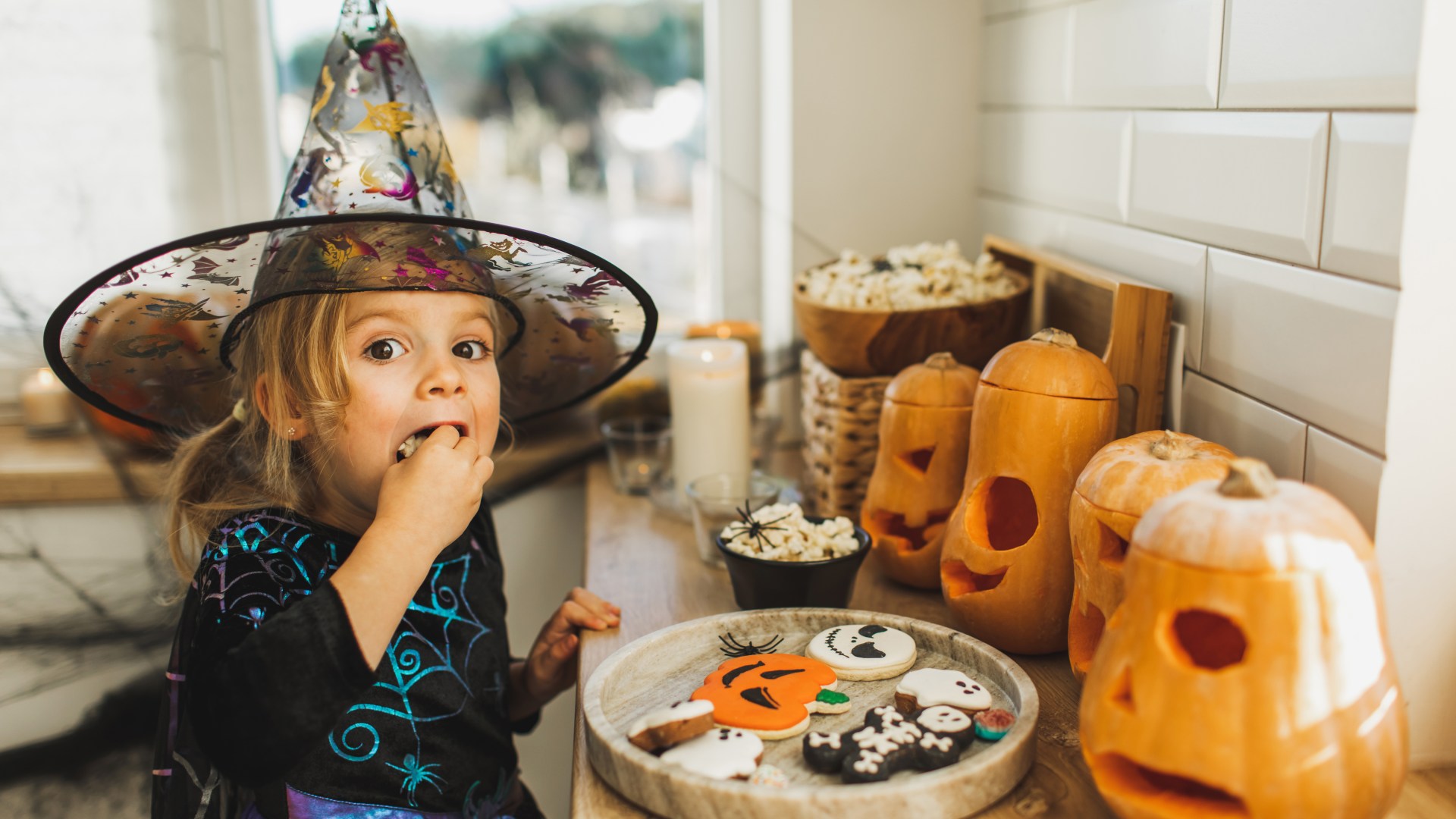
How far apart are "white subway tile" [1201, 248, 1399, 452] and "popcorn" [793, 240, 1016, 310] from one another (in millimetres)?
323

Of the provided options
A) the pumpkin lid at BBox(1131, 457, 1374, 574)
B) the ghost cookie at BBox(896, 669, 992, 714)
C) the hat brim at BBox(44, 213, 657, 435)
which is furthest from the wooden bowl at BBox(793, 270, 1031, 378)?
the pumpkin lid at BBox(1131, 457, 1374, 574)

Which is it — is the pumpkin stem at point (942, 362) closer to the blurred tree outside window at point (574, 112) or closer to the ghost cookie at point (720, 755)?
the ghost cookie at point (720, 755)

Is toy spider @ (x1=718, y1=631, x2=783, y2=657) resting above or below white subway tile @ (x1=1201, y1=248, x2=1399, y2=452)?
below

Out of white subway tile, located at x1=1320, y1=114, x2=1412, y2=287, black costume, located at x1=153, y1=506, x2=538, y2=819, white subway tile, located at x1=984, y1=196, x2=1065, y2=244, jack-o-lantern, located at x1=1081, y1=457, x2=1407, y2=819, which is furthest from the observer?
white subway tile, located at x1=984, y1=196, x2=1065, y2=244

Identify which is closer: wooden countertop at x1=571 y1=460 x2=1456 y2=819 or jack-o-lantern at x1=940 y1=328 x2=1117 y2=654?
wooden countertop at x1=571 y1=460 x2=1456 y2=819

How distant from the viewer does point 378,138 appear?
97 cm

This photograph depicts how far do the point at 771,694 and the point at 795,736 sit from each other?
4 cm

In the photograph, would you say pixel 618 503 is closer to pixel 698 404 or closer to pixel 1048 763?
pixel 698 404

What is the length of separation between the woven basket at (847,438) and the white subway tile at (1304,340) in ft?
1.25

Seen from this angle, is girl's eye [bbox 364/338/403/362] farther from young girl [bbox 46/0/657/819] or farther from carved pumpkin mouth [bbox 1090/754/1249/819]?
carved pumpkin mouth [bbox 1090/754/1249/819]

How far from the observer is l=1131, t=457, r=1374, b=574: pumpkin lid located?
1.91ft

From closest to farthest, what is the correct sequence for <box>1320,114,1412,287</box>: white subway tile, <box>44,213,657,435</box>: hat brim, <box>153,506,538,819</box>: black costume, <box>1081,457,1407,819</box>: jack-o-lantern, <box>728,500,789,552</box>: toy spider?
<box>1081,457,1407,819</box>: jack-o-lantern
<box>1320,114,1412,287</box>: white subway tile
<box>153,506,538,819</box>: black costume
<box>44,213,657,435</box>: hat brim
<box>728,500,789,552</box>: toy spider

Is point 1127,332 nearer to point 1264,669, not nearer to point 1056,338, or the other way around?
point 1056,338

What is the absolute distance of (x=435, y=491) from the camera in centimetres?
92
